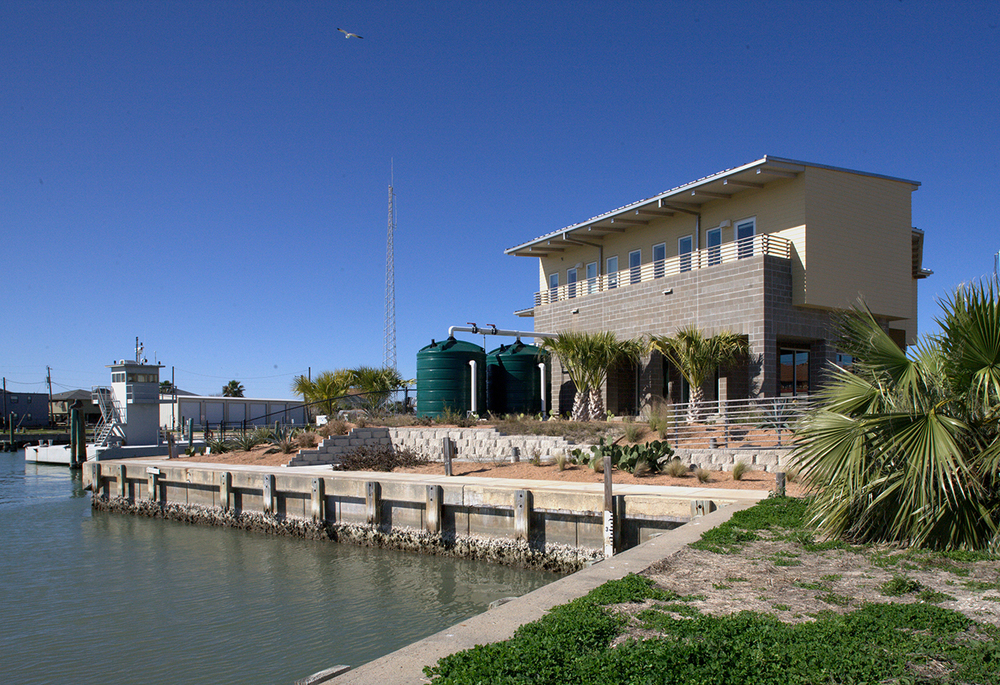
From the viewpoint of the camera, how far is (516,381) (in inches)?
1189

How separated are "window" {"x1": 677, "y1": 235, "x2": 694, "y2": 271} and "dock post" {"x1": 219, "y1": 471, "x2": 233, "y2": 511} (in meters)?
17.8

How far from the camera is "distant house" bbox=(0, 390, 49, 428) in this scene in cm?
8475

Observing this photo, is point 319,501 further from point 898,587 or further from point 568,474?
point 898,587

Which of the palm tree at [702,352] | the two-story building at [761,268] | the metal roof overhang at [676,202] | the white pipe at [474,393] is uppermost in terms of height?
the metal roof overhang at [676,202]

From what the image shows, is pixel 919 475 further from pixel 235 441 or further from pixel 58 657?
pixel 235 441

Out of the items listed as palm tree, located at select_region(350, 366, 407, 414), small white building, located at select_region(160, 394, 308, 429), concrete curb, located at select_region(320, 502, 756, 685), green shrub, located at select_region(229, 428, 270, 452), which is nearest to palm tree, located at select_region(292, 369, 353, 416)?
palm tree, located at select_region(350, 366, 407, 414)

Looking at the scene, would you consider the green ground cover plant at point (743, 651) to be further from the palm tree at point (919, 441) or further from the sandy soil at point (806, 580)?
the palm tree at point (919, 441)

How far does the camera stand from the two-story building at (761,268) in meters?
23.4

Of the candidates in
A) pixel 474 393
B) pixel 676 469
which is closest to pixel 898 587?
pixel 676 469

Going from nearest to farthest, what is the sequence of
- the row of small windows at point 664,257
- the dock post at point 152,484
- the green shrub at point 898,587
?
the green shrub at point 898,587 → the dock post at point 152,484 → the row of small windows at point 664,257

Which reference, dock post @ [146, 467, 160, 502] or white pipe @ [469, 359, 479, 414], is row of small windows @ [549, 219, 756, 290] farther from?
dock post @ [146, 467, 160, 502]

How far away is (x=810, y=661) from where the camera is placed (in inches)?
187

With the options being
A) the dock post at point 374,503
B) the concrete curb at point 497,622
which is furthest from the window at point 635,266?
the concrete curb at point 497,622

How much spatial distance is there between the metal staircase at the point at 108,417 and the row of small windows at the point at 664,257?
81.2 feet
